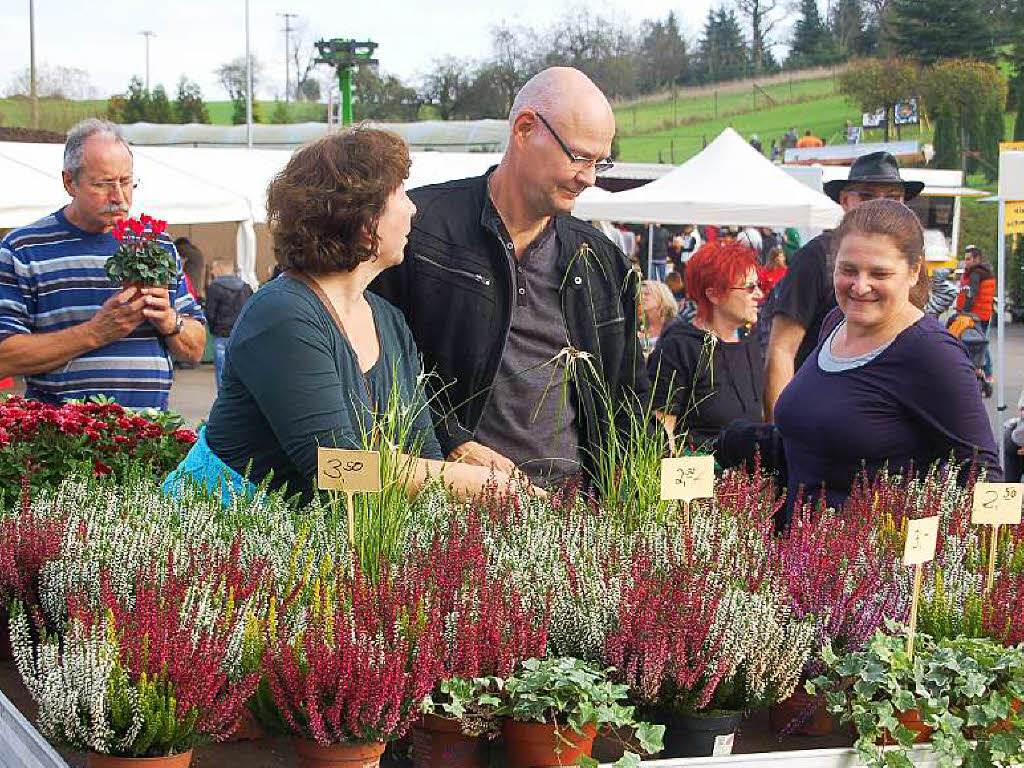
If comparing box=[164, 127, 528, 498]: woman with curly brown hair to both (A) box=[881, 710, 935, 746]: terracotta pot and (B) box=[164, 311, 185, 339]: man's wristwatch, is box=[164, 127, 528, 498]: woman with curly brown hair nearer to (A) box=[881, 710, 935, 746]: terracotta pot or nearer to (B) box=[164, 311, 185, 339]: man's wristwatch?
(A) box=[881, 710, 935, 746]: terracotta pot

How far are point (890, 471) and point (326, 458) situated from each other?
4.99ft

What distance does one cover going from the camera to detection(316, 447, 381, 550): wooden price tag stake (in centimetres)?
216

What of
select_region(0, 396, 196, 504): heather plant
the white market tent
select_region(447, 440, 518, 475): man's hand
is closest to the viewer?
select_region(447, 440, 518, 475): man's hand

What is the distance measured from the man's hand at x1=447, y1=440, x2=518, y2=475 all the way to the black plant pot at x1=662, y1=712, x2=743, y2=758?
101 cm

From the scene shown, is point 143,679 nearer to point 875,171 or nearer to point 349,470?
point 349,470

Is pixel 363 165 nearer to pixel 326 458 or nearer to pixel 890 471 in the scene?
pixel 326 458

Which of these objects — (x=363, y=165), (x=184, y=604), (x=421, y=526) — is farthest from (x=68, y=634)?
(x=363, y=165)

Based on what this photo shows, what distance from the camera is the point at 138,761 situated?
5.84ft

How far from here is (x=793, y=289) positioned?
4797 millimetres

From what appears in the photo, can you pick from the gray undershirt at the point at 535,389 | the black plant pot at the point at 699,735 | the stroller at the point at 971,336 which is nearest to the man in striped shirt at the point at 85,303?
the gray undershirt at the point at 535,389

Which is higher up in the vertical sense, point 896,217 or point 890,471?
point 896,217

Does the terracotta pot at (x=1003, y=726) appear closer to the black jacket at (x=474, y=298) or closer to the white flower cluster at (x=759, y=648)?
the white flower cluster at (x=759, y=648)

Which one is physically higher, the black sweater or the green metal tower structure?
the green metal tower structure

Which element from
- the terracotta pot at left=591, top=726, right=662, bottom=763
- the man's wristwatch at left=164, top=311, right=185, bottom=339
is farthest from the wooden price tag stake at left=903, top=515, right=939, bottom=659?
the man's wristwatch at left=164, top=311, right=185, bottom=339
